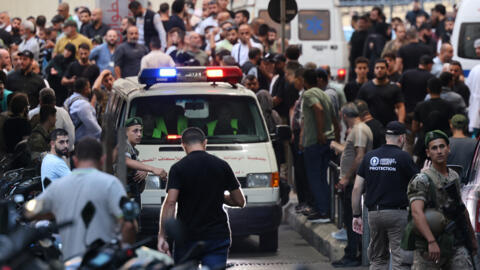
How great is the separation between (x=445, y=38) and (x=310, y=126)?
1125cm

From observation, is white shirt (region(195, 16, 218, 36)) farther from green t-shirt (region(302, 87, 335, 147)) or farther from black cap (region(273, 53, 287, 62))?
green t-shirt (region(302, 87, 335, 147))

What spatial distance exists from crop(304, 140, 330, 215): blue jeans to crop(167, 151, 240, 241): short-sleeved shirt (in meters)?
5.83

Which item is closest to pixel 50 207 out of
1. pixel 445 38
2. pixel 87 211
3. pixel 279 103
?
pixel 87 211

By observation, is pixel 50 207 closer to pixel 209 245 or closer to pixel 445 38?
pixel 209 245

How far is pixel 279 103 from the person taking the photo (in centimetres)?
1797

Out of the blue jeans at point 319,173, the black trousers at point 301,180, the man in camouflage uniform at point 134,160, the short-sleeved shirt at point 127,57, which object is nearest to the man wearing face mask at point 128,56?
the short-sleeved shirt at point 127,57

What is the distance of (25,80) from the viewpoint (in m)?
16.9

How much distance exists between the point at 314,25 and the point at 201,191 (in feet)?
67.0

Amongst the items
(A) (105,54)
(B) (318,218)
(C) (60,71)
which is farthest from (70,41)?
(B) (318,218)

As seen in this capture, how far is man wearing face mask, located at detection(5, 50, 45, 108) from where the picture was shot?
16781 millimetres

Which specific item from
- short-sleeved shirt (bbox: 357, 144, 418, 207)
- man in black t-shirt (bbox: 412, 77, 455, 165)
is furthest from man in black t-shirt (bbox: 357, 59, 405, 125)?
short-sleeved shirt (bbox: 357, 144, 418, 207)

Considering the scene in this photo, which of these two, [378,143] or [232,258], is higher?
[378,143]

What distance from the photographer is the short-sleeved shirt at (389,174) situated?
1033 cm

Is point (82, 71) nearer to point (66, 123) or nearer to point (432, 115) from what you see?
point (66, 123)
